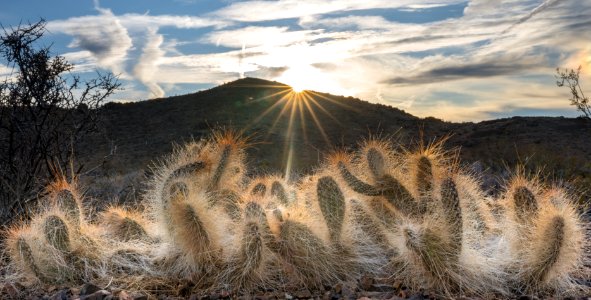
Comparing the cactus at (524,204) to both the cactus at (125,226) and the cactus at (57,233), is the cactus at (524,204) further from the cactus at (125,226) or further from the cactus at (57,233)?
the cactus at (57,233)

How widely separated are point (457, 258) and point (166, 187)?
2.33 m

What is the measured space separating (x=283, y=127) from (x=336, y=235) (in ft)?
102

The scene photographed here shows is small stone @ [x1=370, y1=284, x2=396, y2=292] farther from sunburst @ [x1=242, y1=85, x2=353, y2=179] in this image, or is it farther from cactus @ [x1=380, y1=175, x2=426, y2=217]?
sunburst @ [x1=242, y1=85, x2=353, y2=179]

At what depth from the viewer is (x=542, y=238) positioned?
3.98 meters

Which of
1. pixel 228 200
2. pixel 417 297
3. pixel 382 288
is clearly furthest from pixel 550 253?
pixel 228 200

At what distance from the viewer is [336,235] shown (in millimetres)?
4242

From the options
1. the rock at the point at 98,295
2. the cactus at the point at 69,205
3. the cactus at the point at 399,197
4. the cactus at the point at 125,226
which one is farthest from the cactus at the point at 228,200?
the rock at the point at 98,295

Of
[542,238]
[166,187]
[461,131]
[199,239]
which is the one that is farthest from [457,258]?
[461,131]

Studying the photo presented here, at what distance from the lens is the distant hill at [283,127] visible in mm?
25859

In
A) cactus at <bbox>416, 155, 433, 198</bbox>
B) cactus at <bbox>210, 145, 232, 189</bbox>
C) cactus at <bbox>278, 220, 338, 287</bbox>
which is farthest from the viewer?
cactus at <bbox>210, 145, 232, 189</bbox>

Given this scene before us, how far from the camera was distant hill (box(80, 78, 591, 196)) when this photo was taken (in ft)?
84.8

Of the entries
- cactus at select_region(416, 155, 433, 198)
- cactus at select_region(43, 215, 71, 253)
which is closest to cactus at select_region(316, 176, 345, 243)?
cactus at select_region(416, 155, 433, 198)

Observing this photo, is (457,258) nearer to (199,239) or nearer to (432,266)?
(432,266)

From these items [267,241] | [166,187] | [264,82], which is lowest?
[267,241]
